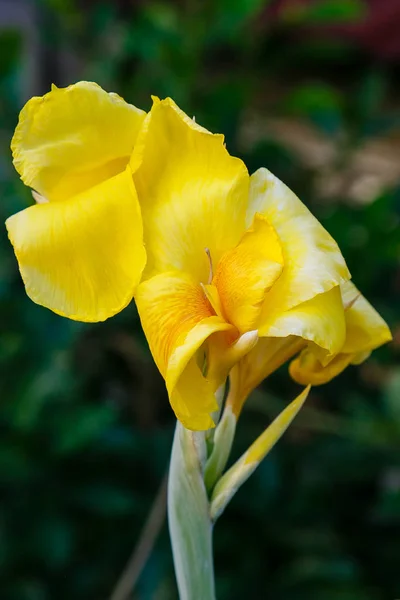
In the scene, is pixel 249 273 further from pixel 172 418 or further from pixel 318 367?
pixel 172 418

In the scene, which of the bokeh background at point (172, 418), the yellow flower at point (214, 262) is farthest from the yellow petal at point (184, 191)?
the bokeh background at point (172, 418)

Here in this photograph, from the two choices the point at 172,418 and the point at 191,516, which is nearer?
the point at 191,516

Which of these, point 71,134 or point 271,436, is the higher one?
point 71,134

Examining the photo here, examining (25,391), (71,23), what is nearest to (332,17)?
(71,23)

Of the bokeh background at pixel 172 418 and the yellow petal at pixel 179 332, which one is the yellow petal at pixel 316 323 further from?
the bokeh background at pixel 172 418

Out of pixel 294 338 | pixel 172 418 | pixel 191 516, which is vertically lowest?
pixel 172 418

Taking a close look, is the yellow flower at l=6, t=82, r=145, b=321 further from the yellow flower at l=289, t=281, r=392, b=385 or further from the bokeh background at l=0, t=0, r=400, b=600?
the bokeh background at l=0, t=0, r=400, b=600

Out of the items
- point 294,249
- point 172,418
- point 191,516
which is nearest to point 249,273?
point 294,249
